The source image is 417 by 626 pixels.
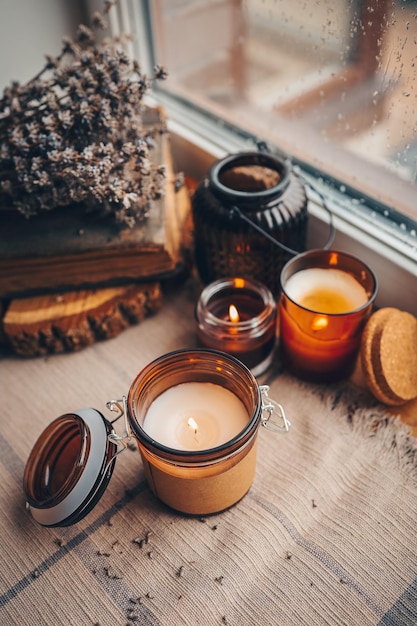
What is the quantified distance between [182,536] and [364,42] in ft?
2.02

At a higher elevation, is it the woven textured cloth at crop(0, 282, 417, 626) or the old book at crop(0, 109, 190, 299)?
the old book at crop(0, 109, 190, 299)

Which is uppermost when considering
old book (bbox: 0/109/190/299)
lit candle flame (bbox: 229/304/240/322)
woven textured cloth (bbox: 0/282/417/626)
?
old book (bbox: 0/109/190/299)

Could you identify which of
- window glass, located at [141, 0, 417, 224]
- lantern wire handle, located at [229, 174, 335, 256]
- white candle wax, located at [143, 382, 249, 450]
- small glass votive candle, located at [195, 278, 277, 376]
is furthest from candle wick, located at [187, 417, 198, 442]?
window glass, located at [141, 0, 417, 224]

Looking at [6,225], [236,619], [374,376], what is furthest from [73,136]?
[236,619]

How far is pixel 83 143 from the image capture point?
722 mm

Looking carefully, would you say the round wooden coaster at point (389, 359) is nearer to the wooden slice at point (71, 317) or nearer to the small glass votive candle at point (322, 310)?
the small glass votive candle at point (322, 310)

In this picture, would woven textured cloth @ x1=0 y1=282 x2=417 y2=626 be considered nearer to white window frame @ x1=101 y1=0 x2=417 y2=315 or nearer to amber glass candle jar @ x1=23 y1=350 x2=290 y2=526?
amber glass candle jar @ x1=23 y1=350 x2=290 y2=526

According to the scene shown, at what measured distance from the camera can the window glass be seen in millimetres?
663

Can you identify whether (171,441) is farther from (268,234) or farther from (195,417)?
(268,234)

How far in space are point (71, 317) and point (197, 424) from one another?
0.25 meters

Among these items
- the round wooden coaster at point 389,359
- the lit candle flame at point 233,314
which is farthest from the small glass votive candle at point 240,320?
the round wooden coaster at point 389,359

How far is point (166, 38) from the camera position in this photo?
3.24 feet

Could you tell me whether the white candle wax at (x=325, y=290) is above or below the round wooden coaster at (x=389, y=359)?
above

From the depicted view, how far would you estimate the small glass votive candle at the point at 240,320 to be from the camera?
0.69m
